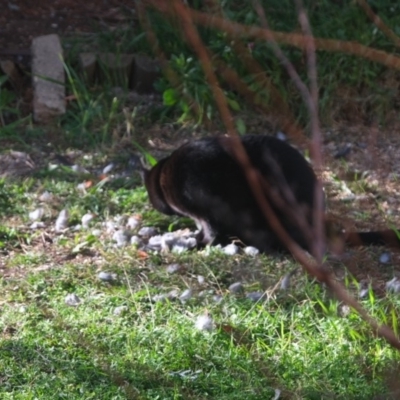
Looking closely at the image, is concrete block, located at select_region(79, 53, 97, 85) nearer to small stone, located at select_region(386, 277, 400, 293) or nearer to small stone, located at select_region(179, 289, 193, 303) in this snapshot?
small stone, located at select_region(179, 289, 193, 303)

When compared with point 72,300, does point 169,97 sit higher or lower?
higher

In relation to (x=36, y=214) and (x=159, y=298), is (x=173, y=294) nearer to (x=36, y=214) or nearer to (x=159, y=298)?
(x=159, y=298)

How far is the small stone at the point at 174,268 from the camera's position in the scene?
4.00 metres

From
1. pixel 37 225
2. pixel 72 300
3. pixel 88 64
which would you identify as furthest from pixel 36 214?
pixel 88 64

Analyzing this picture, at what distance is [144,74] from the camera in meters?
6.21

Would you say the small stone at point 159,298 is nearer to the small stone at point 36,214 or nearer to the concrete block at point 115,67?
the small stone at point 36,214

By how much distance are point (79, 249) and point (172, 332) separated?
3.33 feet

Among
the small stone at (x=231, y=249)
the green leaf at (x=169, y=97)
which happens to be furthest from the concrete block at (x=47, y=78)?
the small stone at (x=231, y=249)

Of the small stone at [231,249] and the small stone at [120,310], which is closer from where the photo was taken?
the small stone at [120,310]

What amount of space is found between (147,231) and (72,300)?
2.83 feet

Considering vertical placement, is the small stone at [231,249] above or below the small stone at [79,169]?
above

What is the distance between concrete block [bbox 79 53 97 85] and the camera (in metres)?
6.09

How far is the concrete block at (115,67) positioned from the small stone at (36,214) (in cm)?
158

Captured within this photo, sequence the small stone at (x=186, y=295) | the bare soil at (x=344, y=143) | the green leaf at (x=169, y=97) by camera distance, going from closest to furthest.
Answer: the small stone at (x=186, y=295) → the bare soil at (x=344, y=143) → the green leaf at (x=169, y=97)
